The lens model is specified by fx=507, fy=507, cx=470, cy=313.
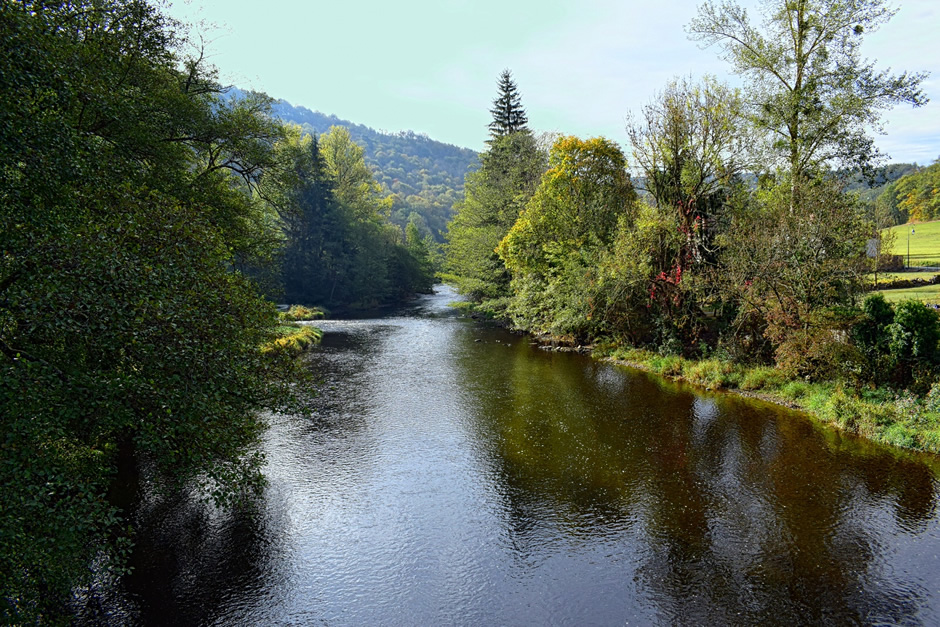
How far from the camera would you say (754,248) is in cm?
1886

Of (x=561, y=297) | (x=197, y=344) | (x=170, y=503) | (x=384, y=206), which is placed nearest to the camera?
(x=197, y=344)

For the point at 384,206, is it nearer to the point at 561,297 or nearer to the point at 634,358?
the point at 561,297

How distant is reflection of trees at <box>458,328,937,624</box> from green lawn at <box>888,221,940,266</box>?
28278 millimetres

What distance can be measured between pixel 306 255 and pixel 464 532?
4362 centimetres

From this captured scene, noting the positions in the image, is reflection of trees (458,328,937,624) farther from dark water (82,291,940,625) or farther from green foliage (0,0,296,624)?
green foliage (0,0,296,624)

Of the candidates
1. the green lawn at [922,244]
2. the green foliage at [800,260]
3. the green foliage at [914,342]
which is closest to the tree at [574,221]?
the green foliage at [800,260]

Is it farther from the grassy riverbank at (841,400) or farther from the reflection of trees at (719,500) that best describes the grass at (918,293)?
the reflection of trees at (719,500)

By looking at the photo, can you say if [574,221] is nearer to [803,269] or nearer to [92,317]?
[803,269]

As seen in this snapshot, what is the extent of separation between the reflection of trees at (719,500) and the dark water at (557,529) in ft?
0.16

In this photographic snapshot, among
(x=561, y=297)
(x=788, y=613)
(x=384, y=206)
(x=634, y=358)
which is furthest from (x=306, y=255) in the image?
(x=788, y=613)

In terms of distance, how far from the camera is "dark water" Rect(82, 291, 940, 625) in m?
8.18

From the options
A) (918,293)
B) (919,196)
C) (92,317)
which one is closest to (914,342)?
(918,293)

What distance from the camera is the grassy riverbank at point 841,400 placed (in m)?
13.4

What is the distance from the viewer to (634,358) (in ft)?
78.6
